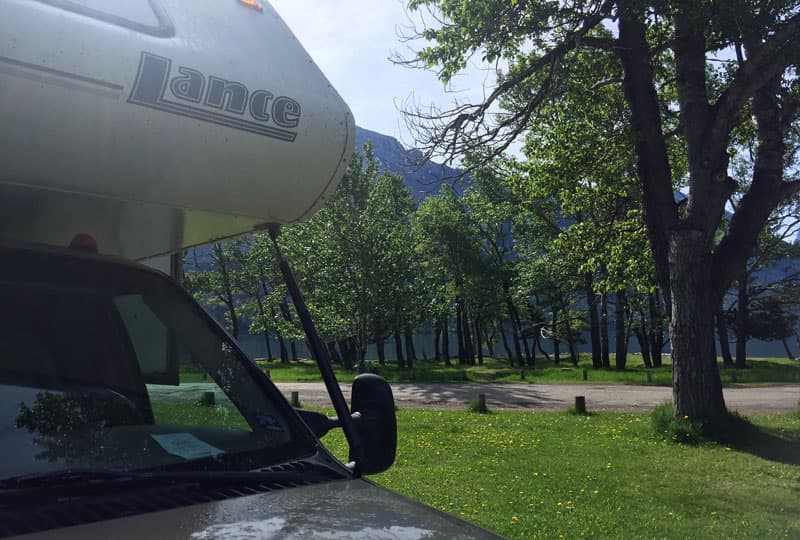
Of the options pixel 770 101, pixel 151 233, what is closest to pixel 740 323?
pixel 770 101

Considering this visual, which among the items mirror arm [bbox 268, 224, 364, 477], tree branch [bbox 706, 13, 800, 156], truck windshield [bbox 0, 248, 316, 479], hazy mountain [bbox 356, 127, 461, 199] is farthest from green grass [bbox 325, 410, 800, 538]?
tree branch [bbox 706, 13, 800, 156]

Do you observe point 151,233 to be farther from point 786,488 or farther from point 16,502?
point 786,488

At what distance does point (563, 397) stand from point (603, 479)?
518 inches

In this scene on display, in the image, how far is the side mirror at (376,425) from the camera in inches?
106

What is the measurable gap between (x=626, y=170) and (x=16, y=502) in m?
13.1

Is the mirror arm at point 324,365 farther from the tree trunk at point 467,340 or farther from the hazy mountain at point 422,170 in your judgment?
the tree trunk at point 467,340

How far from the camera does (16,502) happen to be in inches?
69.0

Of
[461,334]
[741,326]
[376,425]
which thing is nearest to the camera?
[376,425]

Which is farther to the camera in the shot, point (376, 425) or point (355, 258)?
point (355, 258)

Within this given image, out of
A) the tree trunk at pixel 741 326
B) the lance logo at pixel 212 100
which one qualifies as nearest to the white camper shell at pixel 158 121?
the lance logo at pixel 212 100

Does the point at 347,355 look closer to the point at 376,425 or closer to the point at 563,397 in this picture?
the point at 563,397

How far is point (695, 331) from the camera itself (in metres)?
10.9

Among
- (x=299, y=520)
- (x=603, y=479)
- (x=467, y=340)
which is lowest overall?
(x=603, y=479)

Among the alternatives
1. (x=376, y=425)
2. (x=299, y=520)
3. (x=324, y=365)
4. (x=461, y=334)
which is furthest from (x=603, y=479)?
(x=461, y=334)
